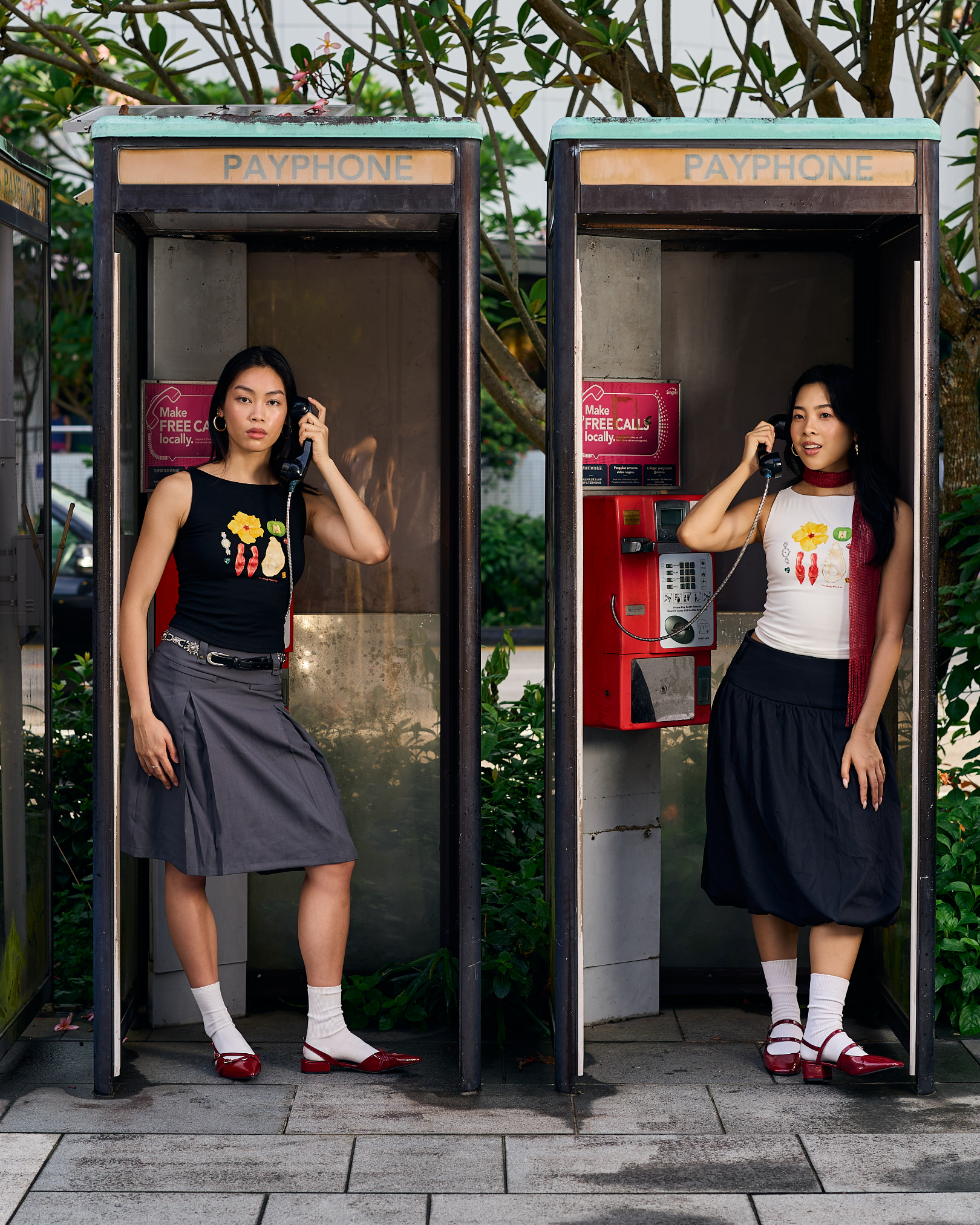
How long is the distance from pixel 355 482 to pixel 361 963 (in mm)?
1592

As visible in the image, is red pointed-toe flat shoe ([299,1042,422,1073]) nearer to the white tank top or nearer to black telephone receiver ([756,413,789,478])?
the white tank top

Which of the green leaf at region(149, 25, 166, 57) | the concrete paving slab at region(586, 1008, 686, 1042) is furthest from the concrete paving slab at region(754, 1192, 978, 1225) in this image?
the green leaf at region(149, 25, 166, 57)

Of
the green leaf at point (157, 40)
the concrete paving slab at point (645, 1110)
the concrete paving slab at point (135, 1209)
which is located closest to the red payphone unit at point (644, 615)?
the concrete paving slab at point (645, 1110)

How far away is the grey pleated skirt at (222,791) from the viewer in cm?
357

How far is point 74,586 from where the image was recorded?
10.7 m

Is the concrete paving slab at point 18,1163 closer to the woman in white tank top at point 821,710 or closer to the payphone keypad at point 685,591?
the woman in white tank top at point 821,710

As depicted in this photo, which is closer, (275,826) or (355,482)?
(275,826)

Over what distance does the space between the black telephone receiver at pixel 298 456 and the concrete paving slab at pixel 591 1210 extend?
1.89m

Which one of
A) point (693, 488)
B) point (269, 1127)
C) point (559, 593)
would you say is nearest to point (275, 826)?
point (269, 1127)

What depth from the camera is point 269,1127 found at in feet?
11.1

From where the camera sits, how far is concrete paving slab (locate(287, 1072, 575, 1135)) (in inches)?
132

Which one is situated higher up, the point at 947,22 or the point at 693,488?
the point at 947,22

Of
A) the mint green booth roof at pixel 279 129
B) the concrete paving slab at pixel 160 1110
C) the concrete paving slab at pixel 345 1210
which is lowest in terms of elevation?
the concrete paving slab at pixel 345 1210

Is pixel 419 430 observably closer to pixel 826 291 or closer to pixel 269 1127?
pixel 826 291
